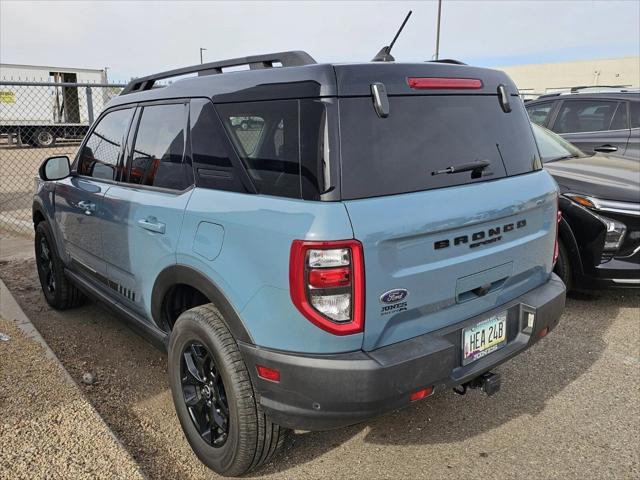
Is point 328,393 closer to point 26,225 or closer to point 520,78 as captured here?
point 26,225

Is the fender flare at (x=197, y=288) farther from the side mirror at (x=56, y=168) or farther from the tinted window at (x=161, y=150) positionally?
the side mirror at (x=56, y=168)

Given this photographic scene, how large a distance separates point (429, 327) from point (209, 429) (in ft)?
3.93

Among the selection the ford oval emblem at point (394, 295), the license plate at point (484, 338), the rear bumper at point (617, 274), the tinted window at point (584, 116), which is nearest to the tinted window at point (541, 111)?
the tinted window at point (584, 116)

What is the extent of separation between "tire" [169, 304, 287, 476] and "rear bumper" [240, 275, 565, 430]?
111mm

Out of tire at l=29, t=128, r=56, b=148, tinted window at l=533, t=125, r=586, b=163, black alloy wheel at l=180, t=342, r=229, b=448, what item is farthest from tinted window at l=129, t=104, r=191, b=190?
tire at l=29, t=128, r=56, b=148

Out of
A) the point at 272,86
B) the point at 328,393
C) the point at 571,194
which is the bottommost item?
the point at 328,393

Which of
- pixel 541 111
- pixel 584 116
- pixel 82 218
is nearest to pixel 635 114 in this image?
pixel 584 116

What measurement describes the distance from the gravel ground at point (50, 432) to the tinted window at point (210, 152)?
134 centimetres

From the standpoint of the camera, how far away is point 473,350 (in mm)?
2314

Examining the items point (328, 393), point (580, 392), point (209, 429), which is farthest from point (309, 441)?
point (580, 392)

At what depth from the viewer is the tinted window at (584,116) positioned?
22.7 feet

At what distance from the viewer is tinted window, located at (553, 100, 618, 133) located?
22.7 ft

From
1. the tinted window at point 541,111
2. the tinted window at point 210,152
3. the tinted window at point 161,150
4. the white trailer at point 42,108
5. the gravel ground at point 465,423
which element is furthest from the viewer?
the white trailer at point 42,108

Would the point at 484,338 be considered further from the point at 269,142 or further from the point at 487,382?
the point at 269,142
